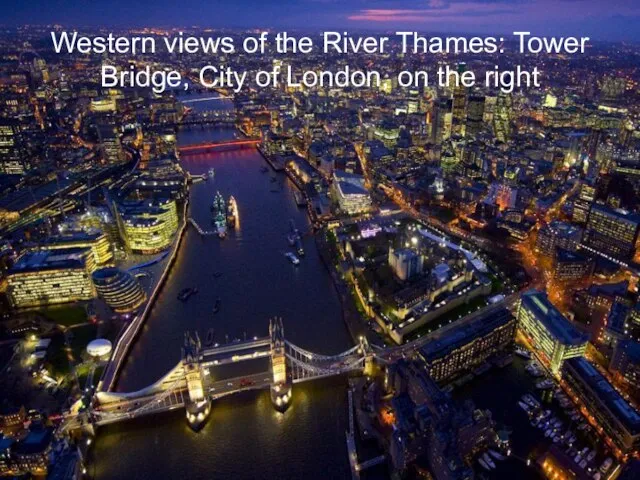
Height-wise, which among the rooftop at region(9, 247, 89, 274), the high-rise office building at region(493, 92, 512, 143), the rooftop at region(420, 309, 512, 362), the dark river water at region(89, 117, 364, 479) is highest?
the high-rise office building at region(493, 92, 512, 143)

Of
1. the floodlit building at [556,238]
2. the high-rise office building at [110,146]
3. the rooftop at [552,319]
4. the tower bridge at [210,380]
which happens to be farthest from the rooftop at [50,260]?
the floodlit building at [556,238]

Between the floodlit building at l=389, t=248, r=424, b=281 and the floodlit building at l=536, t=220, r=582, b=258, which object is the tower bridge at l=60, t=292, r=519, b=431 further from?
the floodlit building at l=536, t=220, r=582, b=258

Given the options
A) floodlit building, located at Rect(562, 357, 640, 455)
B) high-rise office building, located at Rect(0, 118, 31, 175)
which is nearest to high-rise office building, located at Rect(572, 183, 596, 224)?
floodlit building, located at Rect(562, 357, 640, 455)

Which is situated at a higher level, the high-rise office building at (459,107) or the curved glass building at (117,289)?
the high-rise office building at (459,107)

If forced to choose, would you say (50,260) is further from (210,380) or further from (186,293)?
(210,380)

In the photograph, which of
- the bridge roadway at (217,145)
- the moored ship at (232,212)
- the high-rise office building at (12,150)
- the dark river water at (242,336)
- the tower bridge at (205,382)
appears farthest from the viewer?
the bridge roadway at (217,145)

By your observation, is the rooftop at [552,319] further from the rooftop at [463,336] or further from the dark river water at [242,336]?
the dark river water at [242,336]

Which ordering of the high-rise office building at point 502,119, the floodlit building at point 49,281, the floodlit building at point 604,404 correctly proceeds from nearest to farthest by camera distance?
the floodlit building at point 604,404
the floodlit building at point 49,281
the high-rise office building at point 502,119

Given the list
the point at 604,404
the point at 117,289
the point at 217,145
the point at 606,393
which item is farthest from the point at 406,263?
the point at 217,145
